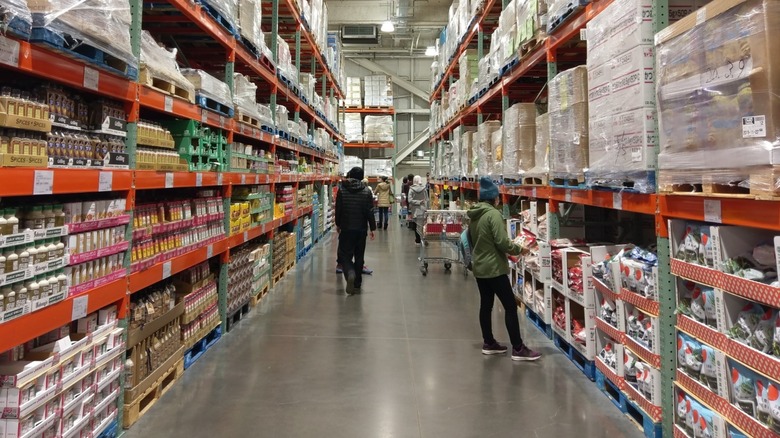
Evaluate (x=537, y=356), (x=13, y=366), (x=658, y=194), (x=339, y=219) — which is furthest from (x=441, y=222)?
(x=13, y=366)

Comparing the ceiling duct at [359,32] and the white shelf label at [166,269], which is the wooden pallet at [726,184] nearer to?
the white shelf label at [166,269]

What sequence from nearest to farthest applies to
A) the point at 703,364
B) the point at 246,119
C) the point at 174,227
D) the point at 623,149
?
the point at 703,364 → the point at 623,149 → the point at 174,227 → the point at 246,119

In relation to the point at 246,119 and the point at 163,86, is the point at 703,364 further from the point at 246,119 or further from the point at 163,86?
the point at 246,119

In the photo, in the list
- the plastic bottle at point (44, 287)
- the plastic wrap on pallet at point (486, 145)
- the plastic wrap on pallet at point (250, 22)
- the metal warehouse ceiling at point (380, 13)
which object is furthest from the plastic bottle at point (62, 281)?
the metal warehouse ceiling at point (380, 13)

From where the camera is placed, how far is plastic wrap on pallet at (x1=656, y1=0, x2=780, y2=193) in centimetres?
194

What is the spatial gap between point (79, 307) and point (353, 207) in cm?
495

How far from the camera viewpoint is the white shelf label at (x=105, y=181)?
2701 millimetres

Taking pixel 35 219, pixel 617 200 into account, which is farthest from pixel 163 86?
pixel 617 200

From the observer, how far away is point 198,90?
430 centimetres

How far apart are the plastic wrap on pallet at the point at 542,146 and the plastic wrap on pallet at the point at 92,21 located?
12.1ft

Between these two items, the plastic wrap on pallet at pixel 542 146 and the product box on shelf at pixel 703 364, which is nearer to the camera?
the product box on shelf at pixel 703 364

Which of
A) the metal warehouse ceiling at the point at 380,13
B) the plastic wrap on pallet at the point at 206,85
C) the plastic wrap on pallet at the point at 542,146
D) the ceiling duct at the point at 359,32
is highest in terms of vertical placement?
the metal warehouse ceiling at the point at 380,13

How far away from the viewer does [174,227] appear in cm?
389

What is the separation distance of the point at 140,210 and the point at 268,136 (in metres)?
3.44
